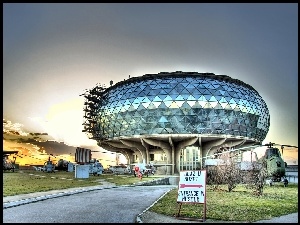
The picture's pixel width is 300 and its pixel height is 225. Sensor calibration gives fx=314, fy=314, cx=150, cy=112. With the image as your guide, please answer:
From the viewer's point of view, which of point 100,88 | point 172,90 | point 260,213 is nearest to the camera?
point 260,213

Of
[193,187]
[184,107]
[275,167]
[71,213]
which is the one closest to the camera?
[193,187]

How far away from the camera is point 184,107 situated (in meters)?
50.4

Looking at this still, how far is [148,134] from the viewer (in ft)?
170

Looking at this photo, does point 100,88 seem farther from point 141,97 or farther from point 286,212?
point 286,212

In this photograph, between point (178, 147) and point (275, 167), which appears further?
point (178, 147)

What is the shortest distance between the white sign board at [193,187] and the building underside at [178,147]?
40.7m

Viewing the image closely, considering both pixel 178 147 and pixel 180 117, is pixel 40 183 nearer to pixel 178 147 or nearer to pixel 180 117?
pixel 180 117

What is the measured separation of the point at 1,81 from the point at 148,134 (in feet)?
145

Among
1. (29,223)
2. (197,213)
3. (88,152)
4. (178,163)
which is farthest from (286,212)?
(178,163)

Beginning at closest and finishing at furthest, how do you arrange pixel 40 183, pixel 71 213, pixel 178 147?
1. pixel 71 213
2. pixel 40 183
3. pixel 178 147

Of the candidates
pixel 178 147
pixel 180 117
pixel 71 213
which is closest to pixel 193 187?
pixel 71 213

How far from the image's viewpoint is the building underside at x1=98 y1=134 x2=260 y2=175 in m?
52.1

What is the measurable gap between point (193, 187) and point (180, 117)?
4093cm

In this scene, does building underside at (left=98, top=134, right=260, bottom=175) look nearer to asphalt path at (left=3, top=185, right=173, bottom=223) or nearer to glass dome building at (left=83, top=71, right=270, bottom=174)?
glass dome building at (left=83, top=71, right=270, bottom=174)
